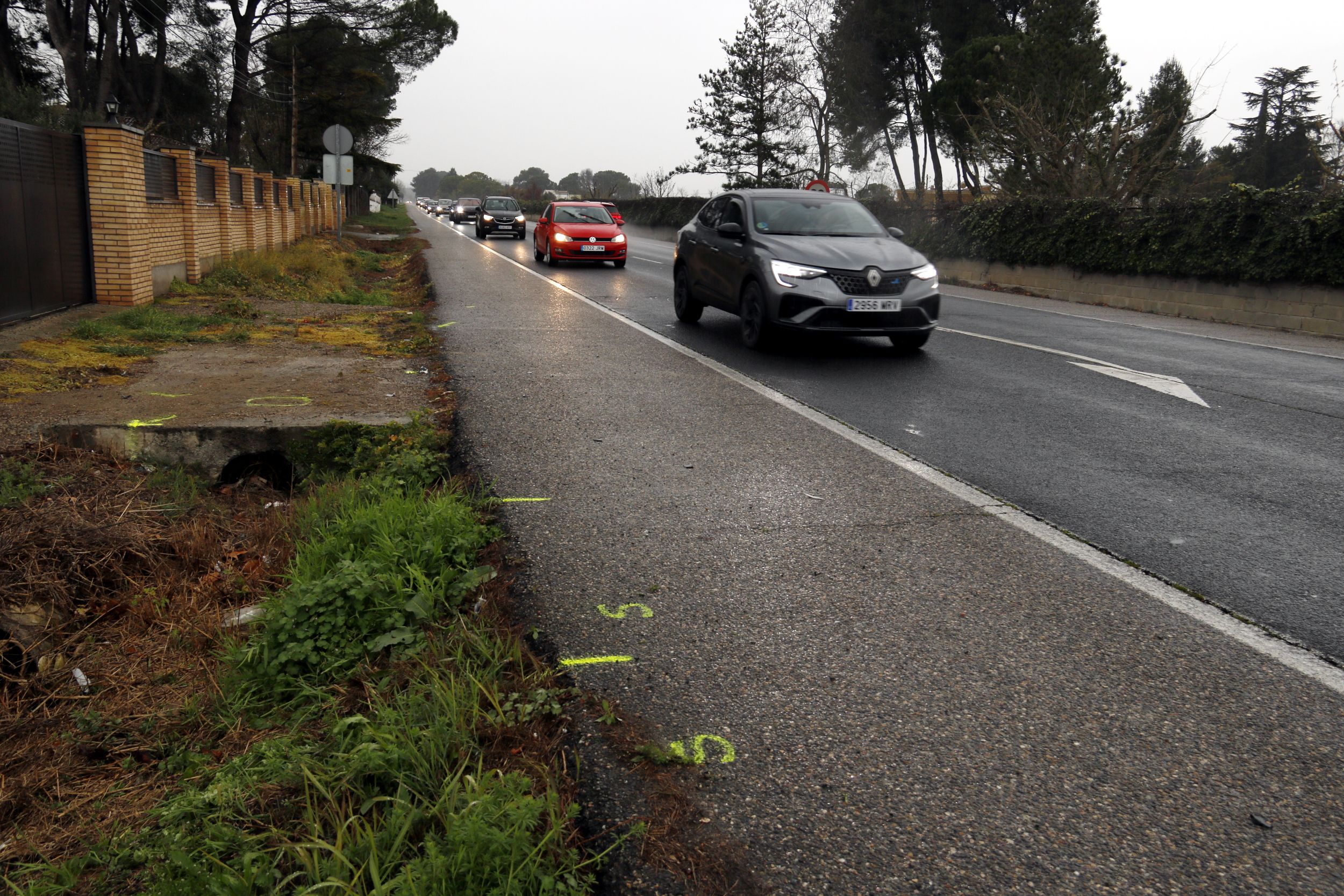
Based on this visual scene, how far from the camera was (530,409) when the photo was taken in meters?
7.05

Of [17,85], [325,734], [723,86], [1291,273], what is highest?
[723,86]

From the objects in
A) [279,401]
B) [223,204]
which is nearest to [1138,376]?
[279,401]

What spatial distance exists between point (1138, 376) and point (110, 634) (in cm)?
829

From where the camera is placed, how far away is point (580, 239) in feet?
74.8

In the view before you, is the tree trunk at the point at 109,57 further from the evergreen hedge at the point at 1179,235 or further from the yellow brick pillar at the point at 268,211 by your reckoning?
the evergreen hedge at the point at 1179,235

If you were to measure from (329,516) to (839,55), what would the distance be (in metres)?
49.3

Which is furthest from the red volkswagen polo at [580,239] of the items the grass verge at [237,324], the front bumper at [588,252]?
the grass verge at [237,324]

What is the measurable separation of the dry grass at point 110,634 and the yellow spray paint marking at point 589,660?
40.2 inches

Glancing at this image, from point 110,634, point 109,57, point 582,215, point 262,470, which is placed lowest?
point 110,634

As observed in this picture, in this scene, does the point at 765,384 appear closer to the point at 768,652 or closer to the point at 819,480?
the point at 819,480

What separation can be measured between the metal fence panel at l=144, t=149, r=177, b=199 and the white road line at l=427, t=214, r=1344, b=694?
32.2ft

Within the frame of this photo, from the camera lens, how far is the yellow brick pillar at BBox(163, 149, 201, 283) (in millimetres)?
14656

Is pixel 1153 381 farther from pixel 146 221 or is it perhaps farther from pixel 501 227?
pixel 501 227

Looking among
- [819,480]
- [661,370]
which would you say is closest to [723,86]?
[661,370]
